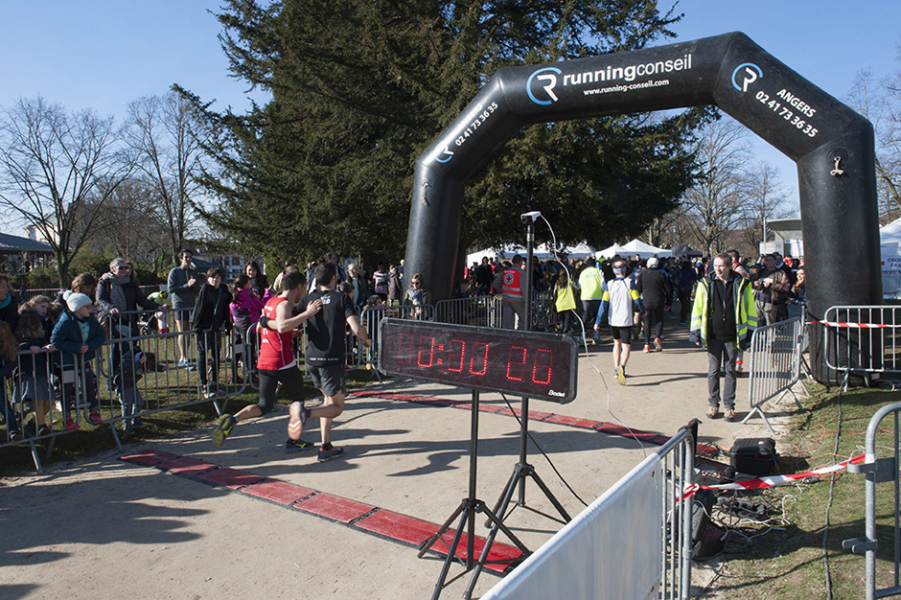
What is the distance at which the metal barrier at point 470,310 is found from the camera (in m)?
11.0

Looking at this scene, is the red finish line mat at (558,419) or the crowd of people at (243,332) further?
the red finish line mat at (558,419)

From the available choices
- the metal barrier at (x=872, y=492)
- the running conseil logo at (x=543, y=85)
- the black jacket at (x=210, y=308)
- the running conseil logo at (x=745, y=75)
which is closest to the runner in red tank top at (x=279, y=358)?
the black jacket at (x=210, y=308)

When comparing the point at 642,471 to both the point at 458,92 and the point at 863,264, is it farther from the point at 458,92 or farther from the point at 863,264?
the point at 458,92

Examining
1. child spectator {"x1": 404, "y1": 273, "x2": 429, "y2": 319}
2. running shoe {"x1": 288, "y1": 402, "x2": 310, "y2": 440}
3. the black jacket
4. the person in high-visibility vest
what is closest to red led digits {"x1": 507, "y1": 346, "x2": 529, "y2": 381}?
running shoe {"x1": 288, "y1": 402, "x2": 310, "y2": 440}

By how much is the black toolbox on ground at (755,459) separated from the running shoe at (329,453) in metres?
3.71

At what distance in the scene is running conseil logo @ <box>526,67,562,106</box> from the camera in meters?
9.10

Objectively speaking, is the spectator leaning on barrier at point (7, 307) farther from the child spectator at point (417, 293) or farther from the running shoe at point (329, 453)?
the child spectator at point (417, 293)

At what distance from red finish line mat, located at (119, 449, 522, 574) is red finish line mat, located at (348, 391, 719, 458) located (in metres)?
1.42

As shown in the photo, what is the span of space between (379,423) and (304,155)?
12048 millimetres

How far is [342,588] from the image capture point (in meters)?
3.45

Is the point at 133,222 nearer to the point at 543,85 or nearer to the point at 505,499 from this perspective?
the point at 543,85

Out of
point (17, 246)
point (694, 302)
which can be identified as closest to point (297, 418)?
point (694, 302)

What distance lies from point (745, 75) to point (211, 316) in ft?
26.4

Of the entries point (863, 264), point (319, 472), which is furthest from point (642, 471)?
point (863, 264)
